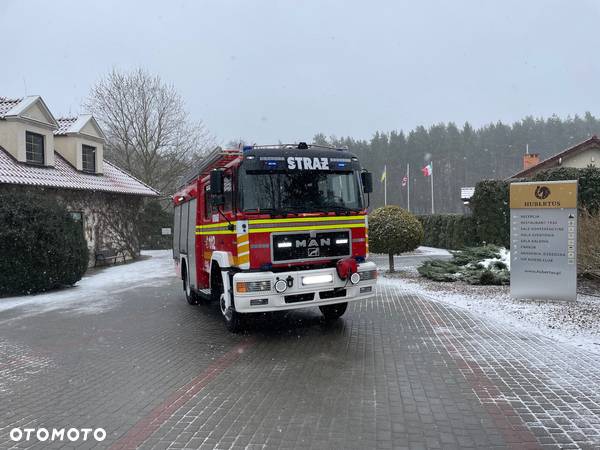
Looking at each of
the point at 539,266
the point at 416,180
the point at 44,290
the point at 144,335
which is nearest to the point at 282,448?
the point at 144,335

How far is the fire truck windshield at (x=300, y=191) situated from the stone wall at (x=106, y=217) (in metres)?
14.0

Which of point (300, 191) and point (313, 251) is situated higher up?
point (300, 191)

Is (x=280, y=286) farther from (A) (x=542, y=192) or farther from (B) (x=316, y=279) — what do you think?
(A) (x=542, y=192)

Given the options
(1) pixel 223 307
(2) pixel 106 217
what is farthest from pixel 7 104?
(1) pixel 223 307

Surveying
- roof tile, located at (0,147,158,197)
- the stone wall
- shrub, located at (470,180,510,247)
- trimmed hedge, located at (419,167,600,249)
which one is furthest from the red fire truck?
the stone wall

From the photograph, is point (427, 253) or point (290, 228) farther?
point (427, 253)

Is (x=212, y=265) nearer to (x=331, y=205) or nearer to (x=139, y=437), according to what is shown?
(x=331, y=205)

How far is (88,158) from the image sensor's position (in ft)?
75.9

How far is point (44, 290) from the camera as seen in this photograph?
45.8ft

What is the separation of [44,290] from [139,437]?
37.5ft

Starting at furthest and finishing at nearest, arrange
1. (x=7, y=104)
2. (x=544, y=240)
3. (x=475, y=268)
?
(x=7, y=104) → (x=475, y=268) → (x=544, y=240)

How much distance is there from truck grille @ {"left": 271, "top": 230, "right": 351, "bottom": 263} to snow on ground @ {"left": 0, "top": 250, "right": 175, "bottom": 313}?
19.2ft

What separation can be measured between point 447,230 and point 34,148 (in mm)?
22730

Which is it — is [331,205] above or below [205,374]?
above
